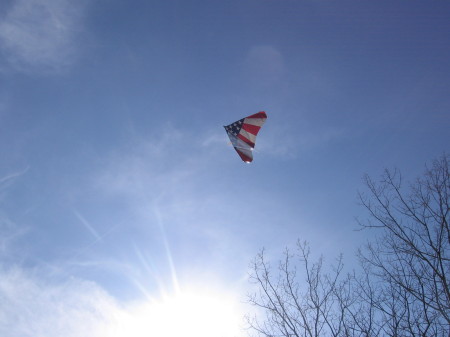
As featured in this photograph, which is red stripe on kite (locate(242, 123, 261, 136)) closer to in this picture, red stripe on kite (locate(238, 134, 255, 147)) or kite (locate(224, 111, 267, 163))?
kite (locate(224, 111, 267, 163))

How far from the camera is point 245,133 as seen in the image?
11086 mm

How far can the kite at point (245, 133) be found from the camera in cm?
1090

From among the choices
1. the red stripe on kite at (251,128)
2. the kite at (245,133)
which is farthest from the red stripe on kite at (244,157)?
the red stripe on kite at (251,128)

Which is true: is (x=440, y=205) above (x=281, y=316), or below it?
above

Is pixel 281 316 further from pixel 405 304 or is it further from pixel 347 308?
pixel 405 304

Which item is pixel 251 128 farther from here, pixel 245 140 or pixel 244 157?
pixel 244 157

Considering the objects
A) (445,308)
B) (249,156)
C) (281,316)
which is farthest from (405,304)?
(249,156)

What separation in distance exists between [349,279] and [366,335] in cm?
192

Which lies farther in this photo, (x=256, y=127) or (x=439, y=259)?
(x=256, y=127)

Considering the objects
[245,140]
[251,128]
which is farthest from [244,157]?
[251,128]

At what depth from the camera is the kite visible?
35.8ft

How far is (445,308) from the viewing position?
8.10 meters

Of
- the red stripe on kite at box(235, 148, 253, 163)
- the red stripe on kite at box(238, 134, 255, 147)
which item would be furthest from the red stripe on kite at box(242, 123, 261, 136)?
the red stripe on kite at box(235, 148, 253, 163)

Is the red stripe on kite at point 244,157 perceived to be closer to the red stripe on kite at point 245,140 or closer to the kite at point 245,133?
the kite at point 245,133
